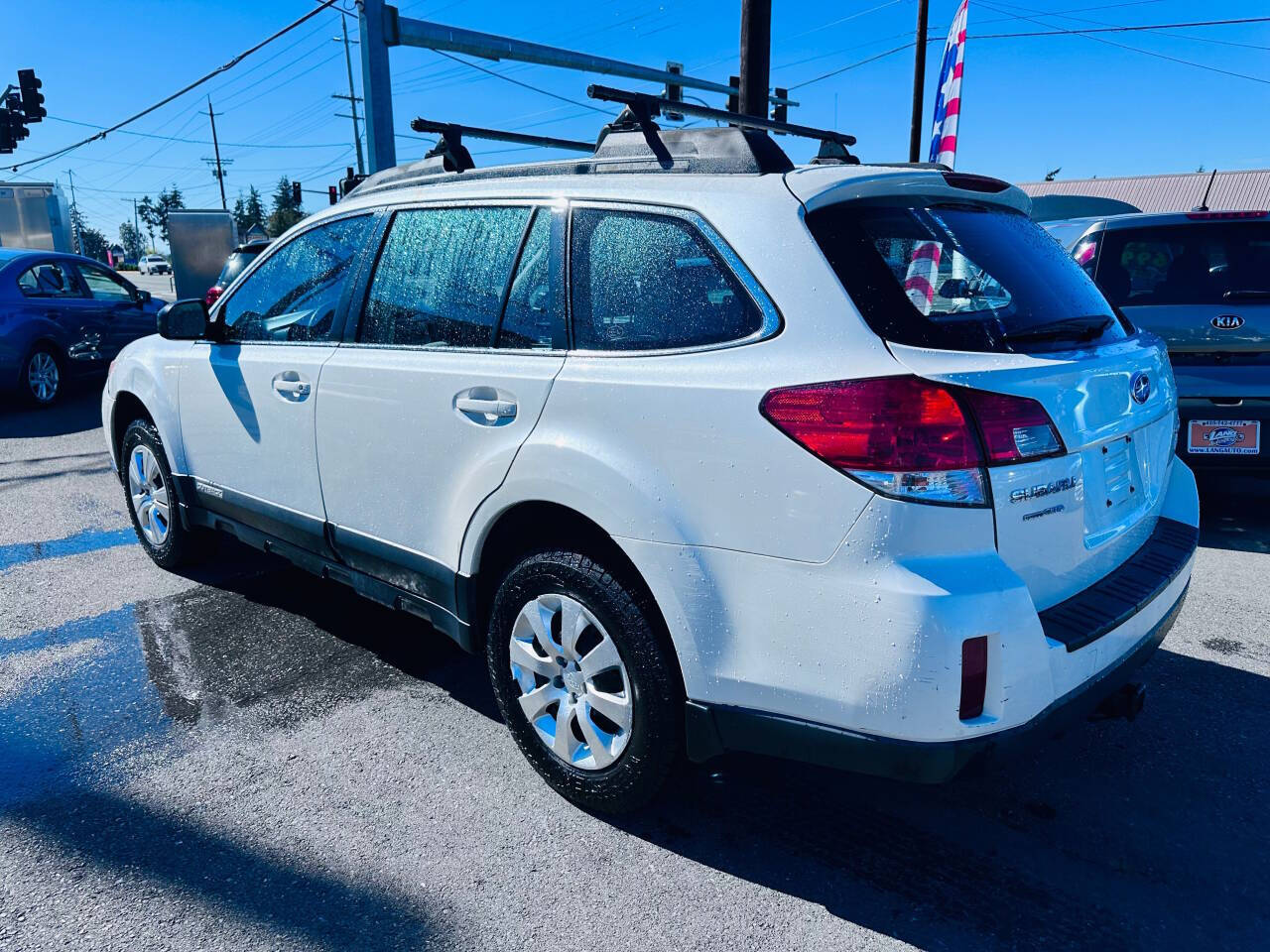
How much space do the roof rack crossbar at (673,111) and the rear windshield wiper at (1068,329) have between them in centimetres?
101

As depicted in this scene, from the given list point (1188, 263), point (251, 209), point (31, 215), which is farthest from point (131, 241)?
point (1188, 263)

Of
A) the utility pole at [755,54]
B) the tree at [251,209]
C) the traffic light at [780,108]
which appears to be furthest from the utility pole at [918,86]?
the tree at [251,209]

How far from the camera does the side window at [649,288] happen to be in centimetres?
236

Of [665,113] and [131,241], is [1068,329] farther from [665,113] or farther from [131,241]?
[131,241]

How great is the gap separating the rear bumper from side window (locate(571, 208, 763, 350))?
37.3 inches

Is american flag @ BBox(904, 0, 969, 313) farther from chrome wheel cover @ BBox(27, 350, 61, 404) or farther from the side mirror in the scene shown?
chrome wheel cover @ BBox(27, 350, 61, 404)

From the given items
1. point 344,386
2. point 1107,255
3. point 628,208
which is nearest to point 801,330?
point 628,208

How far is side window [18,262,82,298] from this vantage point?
9875mm

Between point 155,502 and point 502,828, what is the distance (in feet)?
10.2

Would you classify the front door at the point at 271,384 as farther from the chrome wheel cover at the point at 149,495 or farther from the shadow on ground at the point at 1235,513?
the shadow on ground at the point at 1235,513

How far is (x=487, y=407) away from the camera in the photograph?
9.14 ft

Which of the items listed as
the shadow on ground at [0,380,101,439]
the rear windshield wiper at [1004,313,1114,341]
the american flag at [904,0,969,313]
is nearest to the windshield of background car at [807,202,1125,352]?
the rear windshield wiper at [1004,313,1114,341]

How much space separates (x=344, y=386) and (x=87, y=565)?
8.73 ft

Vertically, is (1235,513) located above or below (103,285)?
below
